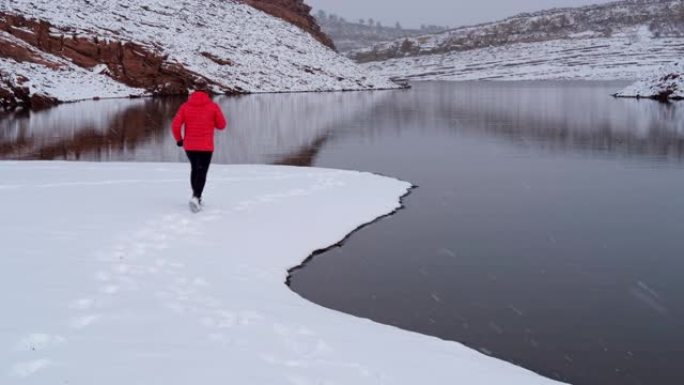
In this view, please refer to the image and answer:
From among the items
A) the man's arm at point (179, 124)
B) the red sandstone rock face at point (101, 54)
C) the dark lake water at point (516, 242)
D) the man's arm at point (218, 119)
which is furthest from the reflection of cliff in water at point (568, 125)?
the red sandstone rock face at point (101, 54)

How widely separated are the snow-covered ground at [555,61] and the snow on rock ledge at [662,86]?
180ft

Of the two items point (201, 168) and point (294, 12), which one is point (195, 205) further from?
point (294, 12)

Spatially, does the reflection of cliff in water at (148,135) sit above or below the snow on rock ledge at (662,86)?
below

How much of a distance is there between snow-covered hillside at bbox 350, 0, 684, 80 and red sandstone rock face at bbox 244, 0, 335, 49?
3601 cm

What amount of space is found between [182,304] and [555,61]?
143132mm

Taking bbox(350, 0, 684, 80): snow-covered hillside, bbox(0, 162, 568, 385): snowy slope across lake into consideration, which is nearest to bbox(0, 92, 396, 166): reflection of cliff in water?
bbox(0, 162, 568, 385): snowy slope across lake

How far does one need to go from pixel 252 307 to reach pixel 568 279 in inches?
147

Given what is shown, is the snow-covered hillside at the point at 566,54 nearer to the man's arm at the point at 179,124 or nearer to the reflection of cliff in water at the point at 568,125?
the reflection of cliff in water at the point at 568,125

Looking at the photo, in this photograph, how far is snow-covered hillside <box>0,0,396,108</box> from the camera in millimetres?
53250

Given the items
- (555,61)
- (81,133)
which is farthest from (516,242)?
(555,61)

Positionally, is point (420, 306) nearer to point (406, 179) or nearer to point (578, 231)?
point (578, 231)

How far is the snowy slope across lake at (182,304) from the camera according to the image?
17.3 feet

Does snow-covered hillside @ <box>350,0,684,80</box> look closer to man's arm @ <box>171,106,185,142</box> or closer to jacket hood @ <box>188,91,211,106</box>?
jacket hood @ <box>188,91,211,106</box>

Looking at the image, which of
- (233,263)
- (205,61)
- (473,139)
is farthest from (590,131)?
(205,61)
